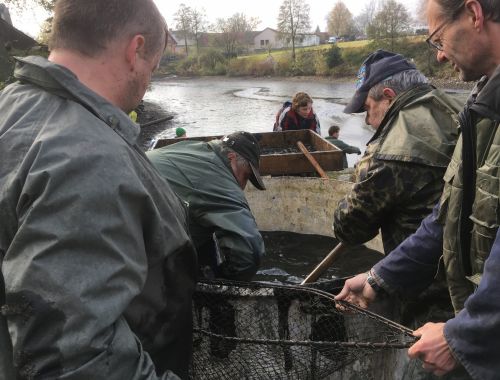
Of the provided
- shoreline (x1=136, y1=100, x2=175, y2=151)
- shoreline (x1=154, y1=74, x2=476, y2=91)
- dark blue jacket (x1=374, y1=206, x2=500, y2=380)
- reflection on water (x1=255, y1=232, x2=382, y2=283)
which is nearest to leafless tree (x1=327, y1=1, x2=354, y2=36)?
shoreline (x1=154, y1=74, x2=476, y2=91)

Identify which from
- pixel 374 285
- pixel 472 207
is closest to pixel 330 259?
pixel 374 285

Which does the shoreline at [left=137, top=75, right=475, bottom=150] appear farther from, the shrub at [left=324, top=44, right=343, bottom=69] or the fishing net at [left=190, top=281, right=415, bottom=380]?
the shrub at [left=324, top=44, right=343, bottom=69]

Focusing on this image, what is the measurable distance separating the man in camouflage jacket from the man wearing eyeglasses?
0.44 meters

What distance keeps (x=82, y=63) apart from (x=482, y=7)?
1.43m

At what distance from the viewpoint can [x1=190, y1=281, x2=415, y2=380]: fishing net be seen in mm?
2277

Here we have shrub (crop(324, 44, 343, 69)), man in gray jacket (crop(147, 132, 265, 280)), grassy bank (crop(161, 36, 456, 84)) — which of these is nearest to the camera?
man in gray jacket (crop(147, 132, 265, 280))

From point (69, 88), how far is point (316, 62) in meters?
54.3

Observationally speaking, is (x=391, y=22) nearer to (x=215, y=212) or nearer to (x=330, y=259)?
(x=330, y=259)

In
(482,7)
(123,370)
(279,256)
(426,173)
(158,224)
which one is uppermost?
(482,7)

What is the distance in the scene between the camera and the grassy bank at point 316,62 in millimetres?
41312

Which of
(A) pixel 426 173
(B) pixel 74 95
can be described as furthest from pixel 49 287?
(A) pixel 426 173

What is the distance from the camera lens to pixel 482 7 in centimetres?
167

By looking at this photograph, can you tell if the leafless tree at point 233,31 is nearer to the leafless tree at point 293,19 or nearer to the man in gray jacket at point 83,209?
the leafless tree at point 293,19

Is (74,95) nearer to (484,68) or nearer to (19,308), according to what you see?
(19,308)
